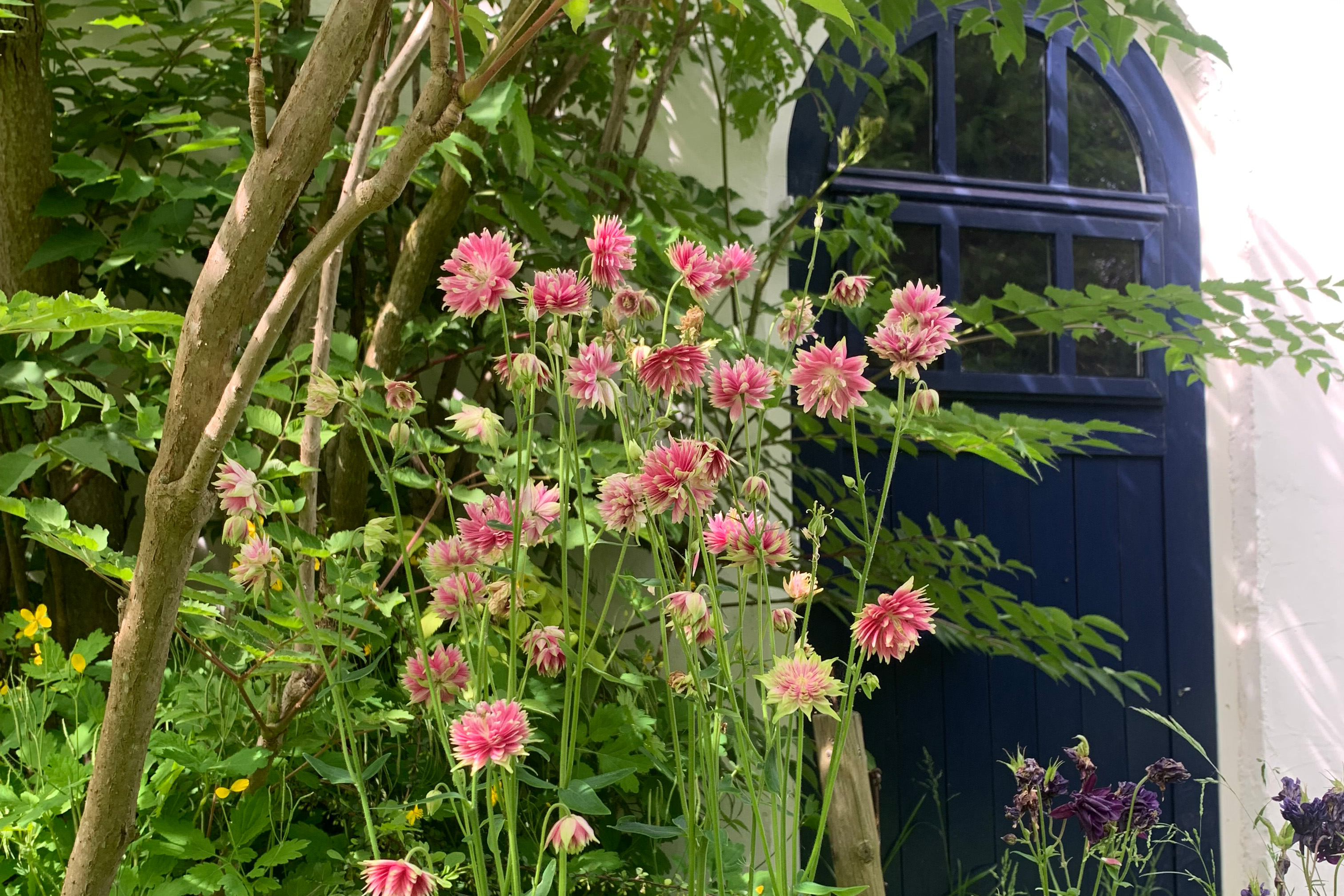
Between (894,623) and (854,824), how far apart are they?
0.83 metres

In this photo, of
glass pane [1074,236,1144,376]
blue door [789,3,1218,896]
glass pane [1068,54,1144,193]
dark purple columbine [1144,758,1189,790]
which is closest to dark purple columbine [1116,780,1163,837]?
dark purple columbine [1144,758,1189,790]

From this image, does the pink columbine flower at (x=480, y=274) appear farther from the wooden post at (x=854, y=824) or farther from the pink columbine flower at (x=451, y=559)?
the wooden post at (x=854, y=824)

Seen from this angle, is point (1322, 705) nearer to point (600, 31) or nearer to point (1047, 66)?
point (1047, 66)

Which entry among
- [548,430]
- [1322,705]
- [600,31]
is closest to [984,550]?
[1322,705]

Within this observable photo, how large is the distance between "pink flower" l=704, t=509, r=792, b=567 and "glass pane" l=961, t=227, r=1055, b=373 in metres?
1.85

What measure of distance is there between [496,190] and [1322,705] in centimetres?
245

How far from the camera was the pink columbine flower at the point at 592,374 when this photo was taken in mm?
828

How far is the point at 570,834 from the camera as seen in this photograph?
73cm

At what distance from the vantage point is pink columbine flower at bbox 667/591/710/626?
0.76m

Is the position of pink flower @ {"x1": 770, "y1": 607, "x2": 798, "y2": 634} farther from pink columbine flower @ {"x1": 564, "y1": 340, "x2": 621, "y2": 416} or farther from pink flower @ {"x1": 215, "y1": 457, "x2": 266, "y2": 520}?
pink flower @ {"x1": 215, "y1": 457, "x2": 266, "y2": 520}

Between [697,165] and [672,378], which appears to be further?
[697,165]

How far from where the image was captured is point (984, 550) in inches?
98.1

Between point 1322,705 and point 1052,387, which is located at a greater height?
point 1052,387

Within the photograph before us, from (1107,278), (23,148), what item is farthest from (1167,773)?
(23,148)
